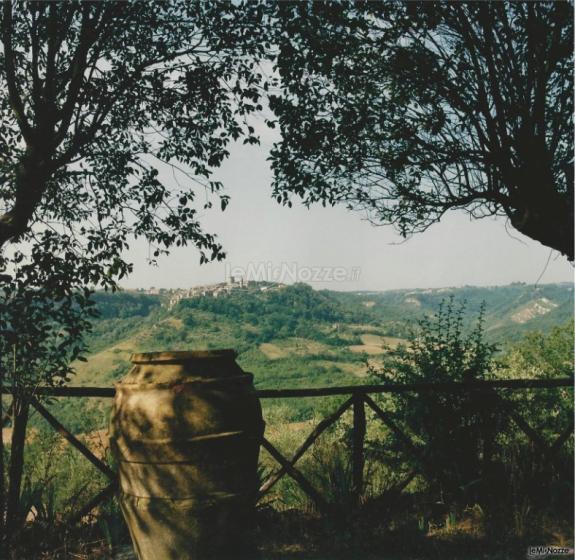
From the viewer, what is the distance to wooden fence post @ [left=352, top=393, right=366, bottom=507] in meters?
5.02

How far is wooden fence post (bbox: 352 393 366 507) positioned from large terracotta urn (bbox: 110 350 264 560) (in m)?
1.54

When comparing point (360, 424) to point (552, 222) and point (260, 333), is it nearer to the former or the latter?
point (552, 222)

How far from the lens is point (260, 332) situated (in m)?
103

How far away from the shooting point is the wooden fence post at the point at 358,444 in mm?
5020

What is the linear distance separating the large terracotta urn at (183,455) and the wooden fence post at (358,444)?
5.06 feet

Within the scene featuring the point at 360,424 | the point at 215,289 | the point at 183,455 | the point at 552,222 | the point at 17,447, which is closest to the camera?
the point at 183,455

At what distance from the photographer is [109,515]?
447 cm

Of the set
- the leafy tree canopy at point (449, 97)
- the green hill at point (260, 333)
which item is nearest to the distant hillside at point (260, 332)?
the green hill at point (260, 333)

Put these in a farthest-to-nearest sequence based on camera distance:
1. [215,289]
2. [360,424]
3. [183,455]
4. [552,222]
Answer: [215,289]
[360,424]
[552,222]
[183,455]

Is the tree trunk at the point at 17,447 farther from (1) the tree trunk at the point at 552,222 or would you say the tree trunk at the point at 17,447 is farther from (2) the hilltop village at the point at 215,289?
(2) the hilltop village at the point at 215,289

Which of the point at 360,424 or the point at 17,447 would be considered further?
the point at 360,424

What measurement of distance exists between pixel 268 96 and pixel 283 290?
101 meters

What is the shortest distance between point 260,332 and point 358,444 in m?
98.1

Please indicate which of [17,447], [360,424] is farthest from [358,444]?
[17,447]
